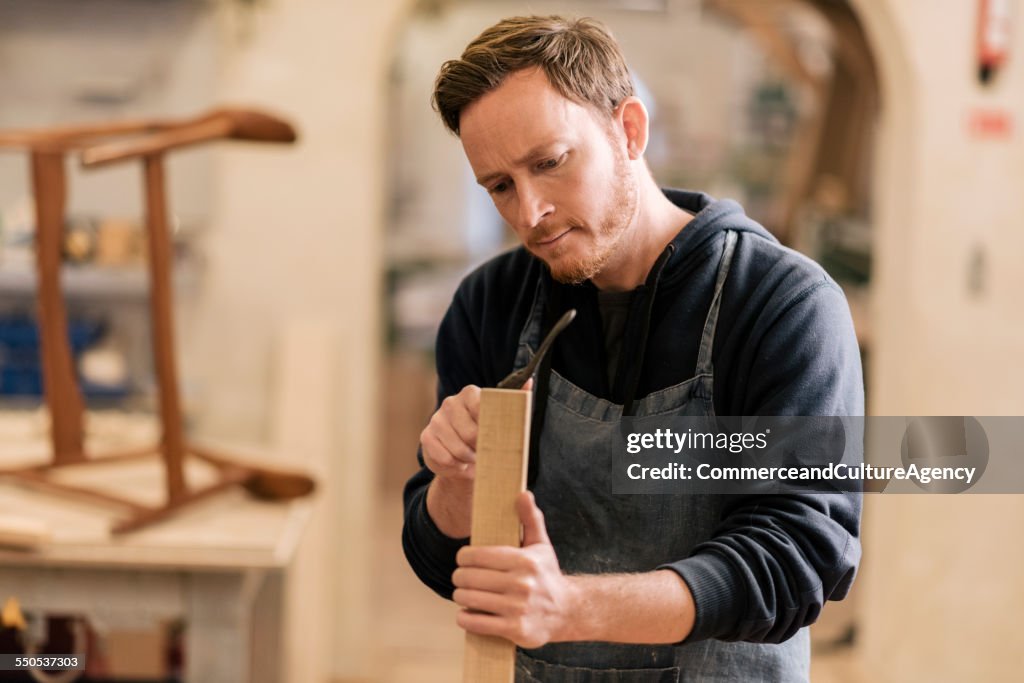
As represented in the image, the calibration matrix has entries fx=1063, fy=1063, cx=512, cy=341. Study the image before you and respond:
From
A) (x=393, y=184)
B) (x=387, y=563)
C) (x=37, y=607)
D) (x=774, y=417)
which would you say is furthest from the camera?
(x=393, y=184)

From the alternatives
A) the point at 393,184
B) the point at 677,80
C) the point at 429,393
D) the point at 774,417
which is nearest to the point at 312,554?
the point at 774,417

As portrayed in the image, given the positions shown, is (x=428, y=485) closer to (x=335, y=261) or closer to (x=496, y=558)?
(x=496, y=558)

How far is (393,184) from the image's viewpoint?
9305mm

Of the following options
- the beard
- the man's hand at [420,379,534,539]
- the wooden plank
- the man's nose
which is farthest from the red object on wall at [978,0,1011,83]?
the wooden plank

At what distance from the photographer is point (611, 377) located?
141cm

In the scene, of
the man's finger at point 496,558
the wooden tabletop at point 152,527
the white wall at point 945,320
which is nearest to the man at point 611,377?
the man's finger at point 496,558

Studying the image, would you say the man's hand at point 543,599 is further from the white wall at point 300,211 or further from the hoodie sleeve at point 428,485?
the white wall at point 300,211

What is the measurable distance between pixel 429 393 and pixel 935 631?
429 cm

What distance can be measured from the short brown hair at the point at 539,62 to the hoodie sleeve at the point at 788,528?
0.35 meters

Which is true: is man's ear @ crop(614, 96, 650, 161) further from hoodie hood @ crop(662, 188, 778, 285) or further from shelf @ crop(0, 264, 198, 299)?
shelf @ crop(0, 264, 198, 299)

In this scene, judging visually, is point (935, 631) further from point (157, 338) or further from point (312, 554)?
point (157, 338)

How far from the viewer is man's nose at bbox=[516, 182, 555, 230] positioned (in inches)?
47.8

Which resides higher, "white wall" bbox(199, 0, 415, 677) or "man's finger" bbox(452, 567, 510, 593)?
"white wall" bbox(199, 0, 415, 677)

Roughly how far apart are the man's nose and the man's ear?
0.15m
